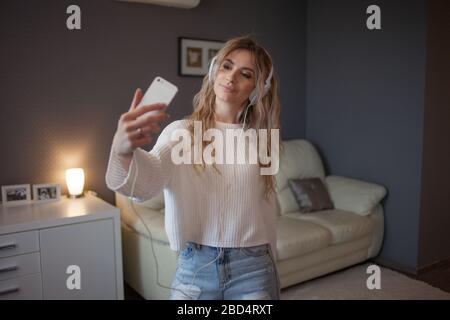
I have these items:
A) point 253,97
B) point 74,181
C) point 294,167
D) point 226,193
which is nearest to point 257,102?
point 253,97

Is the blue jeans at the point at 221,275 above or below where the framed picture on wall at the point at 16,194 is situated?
above

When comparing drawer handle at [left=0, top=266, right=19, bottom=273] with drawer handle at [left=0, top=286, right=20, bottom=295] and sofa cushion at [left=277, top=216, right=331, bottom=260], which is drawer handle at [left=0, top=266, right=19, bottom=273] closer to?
drawer handle at [left=0, top=286, right=20, bottom=295]

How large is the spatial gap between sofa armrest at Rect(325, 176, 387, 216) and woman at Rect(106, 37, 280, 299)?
205 cm

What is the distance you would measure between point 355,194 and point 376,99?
75cm

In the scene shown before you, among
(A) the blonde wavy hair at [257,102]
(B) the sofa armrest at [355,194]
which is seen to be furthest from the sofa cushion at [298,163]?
(A) the blonde wavy hair at [257,102]

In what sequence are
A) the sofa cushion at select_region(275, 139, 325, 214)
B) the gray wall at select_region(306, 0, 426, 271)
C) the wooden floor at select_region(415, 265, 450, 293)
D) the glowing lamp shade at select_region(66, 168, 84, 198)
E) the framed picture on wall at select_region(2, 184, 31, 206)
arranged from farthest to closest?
the sofa cushion at select_region(275, 139, 325, 214) → the gray wall at select_region(306, 0, 426, 271) → the wooden floor at select_region(415, 265, 450, 293) → the glowing lamp shade at select_region(66, 168, 84, 198) → the framed picture on wall at select_region(2, 184, 31, 206)

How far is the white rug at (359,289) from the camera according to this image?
2402 millimetres

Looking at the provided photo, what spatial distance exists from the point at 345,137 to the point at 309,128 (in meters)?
0.43

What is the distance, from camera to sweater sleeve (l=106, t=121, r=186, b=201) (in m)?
0.75

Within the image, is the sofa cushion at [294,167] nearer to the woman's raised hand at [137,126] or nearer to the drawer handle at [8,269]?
the drawer handle at [8,269]

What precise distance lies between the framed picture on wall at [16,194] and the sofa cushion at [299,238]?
4.89 ft

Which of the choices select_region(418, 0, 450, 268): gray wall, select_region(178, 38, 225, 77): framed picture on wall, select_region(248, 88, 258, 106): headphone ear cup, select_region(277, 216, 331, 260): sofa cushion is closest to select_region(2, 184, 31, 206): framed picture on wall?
select_region(178, 38, 225, 77): framed picture on wall
